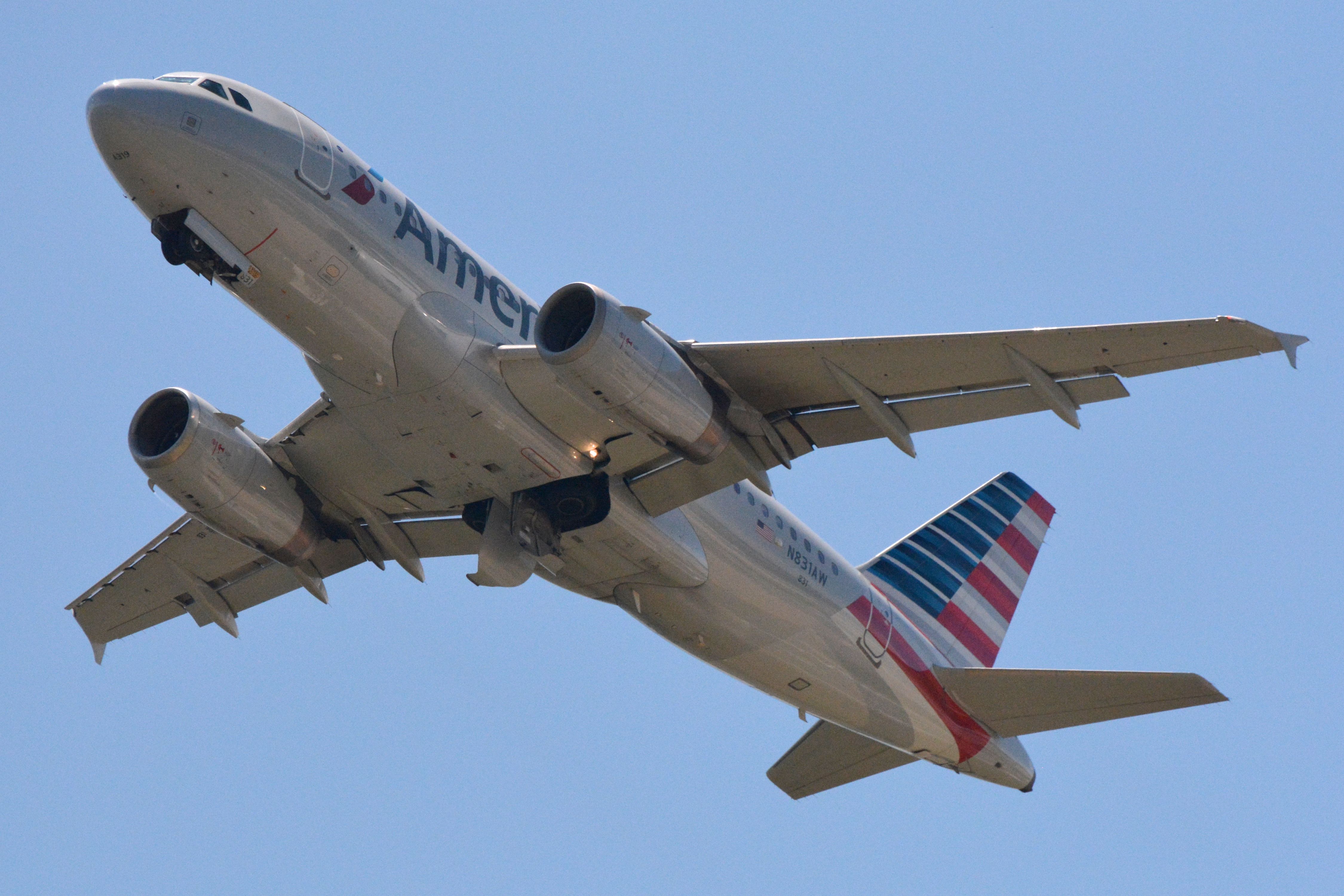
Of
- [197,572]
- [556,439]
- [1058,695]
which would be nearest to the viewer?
[556,439]

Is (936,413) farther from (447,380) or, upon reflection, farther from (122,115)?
(122,115)

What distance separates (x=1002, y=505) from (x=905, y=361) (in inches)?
479

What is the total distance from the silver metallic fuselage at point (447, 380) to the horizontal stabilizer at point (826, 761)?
1.47 m

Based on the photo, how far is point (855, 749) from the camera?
2711 centimetres

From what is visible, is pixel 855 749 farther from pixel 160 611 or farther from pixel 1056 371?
pixel 160 611

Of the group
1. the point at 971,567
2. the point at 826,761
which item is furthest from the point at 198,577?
the point at 971,567

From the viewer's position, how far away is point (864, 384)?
2002cm

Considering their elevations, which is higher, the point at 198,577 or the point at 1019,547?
the point at 1019,547

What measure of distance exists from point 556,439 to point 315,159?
197 inches

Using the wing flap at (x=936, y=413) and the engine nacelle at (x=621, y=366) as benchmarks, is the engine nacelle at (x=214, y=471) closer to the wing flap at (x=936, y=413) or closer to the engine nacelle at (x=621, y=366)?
the engine nacelle at (x=621, y=366)

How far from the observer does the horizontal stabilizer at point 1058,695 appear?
890 inches

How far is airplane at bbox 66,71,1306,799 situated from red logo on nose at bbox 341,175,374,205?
41mm

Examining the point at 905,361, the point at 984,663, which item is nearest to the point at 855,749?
the point at 984,663

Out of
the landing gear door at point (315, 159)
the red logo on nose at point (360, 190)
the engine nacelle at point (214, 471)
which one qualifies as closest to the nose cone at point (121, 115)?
the landing gear door at point (315, 159)
